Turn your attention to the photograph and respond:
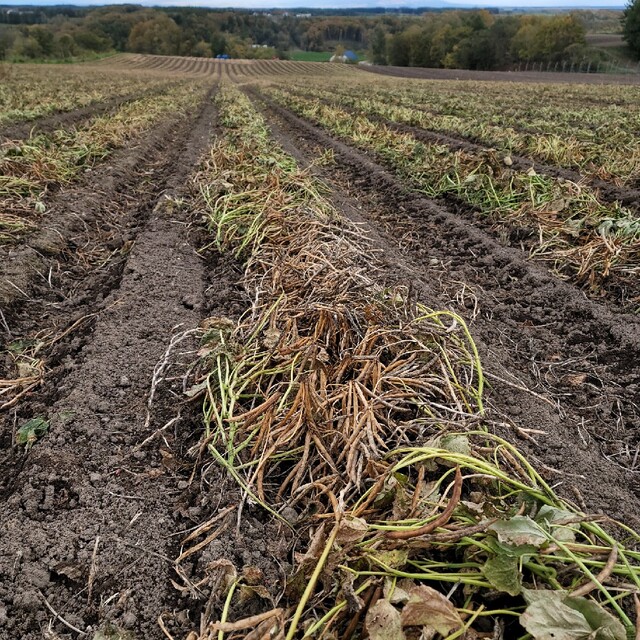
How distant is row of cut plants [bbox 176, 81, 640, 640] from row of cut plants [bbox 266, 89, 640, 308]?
75.8 inches

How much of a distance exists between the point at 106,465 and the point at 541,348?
296 cm

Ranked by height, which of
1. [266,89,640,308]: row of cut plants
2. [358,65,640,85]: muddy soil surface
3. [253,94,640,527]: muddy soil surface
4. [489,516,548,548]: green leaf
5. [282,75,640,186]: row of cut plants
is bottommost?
[253,94,640,527]: muddy soil surface

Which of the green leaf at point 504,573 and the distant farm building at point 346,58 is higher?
the distant farm building at point 346,58

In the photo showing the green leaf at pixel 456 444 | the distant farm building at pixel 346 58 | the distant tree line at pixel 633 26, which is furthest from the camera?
the distant farm building at pixel 346 58

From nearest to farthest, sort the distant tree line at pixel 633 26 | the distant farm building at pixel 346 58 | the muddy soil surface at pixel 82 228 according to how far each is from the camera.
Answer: the muddy soil surface at pixel 82 228 → the distant tree line at pixel 633 26 → the distant farm building at pixel 346 58

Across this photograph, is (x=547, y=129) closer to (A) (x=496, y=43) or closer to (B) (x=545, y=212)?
(B) (x=545, y=212)

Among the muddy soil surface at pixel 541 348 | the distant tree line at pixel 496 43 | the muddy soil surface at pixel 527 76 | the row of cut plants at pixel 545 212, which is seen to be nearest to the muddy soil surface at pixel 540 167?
the row of cut plants at pixel 545 212

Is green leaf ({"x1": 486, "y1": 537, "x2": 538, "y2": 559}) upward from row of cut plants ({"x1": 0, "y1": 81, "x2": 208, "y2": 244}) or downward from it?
downward

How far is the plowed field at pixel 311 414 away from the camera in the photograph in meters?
1.55

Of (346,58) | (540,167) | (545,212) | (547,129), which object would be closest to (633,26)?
(346,58)

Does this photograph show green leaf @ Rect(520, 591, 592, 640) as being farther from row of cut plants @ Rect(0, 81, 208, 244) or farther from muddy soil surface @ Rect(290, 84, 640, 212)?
muddy soil surface @ Rect(290, 84, 640, 212)

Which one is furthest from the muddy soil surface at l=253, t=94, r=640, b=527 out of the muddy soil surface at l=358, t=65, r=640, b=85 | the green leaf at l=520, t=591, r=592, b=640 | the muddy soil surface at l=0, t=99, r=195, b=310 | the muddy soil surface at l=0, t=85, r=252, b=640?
the muddy soil surface at l=358, t=65, r=640, b=85

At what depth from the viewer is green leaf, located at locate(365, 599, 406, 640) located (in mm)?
1312

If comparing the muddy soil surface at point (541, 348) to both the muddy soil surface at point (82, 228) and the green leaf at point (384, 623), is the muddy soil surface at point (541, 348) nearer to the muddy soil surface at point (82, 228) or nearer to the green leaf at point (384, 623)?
the green leaf at point (384, 623)
